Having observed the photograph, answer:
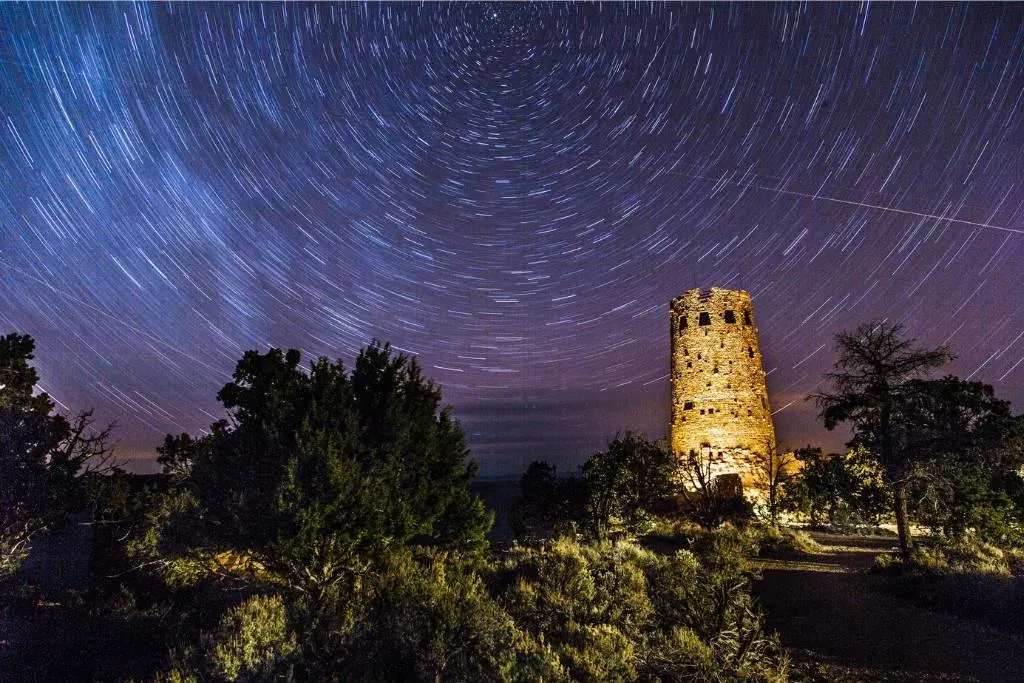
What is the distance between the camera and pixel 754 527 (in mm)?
23391

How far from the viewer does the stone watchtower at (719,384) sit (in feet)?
95.2

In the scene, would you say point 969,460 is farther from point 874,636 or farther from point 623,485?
point 623,485

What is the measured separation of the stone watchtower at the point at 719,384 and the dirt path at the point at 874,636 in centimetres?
1416

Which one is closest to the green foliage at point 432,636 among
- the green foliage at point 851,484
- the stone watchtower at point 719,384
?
the green foliage at point 851,484

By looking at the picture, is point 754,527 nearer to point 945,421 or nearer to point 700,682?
point 945,421

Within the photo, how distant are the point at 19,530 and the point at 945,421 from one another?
27.4 metres

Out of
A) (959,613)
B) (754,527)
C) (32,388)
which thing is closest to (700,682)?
(959,613)

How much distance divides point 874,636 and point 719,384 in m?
21.3

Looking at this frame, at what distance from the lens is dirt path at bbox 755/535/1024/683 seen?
304 inches

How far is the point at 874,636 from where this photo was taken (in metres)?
9.47

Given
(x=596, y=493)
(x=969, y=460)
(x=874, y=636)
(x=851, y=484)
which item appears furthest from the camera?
(x=596, y=493)

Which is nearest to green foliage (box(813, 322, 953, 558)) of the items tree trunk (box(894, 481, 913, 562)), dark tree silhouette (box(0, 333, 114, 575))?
tree trunk (box(894, 481, 913, 562))

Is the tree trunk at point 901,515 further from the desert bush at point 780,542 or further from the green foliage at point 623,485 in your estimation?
the green foliage at point 623,485

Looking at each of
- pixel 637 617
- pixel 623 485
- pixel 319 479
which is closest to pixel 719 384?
pixel 623 485
